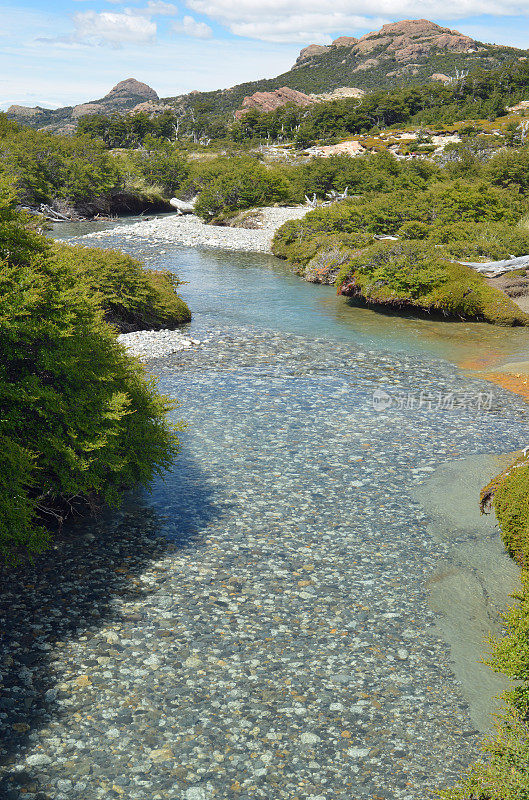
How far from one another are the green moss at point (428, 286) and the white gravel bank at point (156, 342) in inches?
456

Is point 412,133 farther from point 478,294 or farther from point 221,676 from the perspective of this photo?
point 221,676

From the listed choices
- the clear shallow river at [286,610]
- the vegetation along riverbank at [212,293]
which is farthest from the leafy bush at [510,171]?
the clear shallow river at [286,610]

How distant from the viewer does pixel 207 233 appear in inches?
2266

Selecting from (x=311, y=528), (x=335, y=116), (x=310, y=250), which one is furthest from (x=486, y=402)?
(x=335, y=116)

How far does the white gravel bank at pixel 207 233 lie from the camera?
5322cm

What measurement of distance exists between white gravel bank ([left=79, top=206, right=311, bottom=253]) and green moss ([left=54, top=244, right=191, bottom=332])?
2436cm

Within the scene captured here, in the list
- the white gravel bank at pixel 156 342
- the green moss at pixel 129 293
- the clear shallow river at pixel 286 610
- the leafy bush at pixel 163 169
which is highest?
the leafy bush at pixel 163 169

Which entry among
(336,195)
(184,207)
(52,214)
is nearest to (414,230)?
(336,195)

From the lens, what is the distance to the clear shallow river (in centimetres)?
737

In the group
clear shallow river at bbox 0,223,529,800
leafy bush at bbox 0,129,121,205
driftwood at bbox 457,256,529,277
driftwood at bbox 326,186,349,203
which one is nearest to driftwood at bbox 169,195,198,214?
leafy bush at bbox 0,129,121,205

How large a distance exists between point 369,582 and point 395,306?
24088 millimetres

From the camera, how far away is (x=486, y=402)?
65.9 feet

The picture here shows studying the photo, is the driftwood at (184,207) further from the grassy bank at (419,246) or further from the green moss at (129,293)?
the green moss at (129,293)

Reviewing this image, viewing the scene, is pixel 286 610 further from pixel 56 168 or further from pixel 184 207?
pixel 56 168
